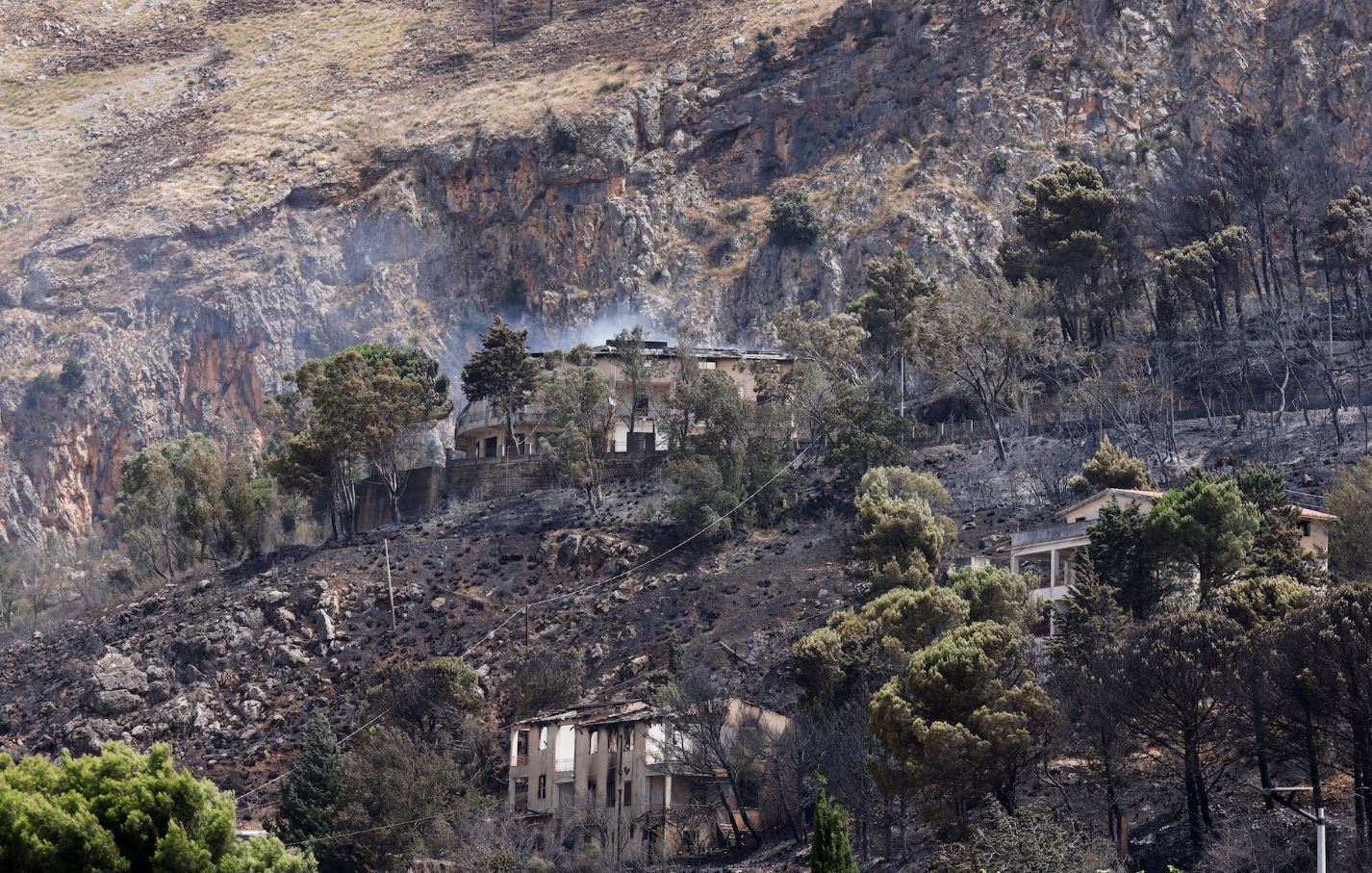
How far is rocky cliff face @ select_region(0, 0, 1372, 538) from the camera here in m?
112

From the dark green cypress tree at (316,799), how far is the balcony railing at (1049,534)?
24396mm

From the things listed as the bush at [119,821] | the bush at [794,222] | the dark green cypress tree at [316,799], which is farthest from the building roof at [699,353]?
the bush at [119,821]

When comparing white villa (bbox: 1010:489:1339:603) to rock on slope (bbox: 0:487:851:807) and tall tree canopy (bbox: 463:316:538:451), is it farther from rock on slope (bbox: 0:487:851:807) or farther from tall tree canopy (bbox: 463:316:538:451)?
tall tree canopy (bbox: 463:316:538:451)

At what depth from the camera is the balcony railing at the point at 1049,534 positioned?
67.4m

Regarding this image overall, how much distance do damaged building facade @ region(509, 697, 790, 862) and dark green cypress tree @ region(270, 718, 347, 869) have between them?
5.50m

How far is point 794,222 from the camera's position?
4500 inches

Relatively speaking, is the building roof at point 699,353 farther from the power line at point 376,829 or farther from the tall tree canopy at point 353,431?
the power line at point 376,829

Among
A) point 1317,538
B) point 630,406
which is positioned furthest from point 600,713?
point 630,406

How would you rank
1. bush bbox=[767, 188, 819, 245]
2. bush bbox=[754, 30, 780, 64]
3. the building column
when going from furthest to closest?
bush bbox=[754, 30, 780, 64] < bush bbox=[767, 188, 819, 245] < the building column

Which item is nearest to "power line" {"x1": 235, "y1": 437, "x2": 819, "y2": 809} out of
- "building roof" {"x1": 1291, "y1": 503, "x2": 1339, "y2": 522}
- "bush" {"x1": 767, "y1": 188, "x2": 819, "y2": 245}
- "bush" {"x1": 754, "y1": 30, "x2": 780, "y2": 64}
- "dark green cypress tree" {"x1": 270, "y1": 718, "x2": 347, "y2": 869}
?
"dark green cypress tree" {"x1": 270, "y1": 718, "x2": 347, "y2": 869}

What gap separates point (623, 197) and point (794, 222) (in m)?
13.9

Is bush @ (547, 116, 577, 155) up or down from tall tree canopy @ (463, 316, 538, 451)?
up

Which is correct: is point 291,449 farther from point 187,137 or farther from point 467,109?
point 187,137

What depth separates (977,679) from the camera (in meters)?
53.3
